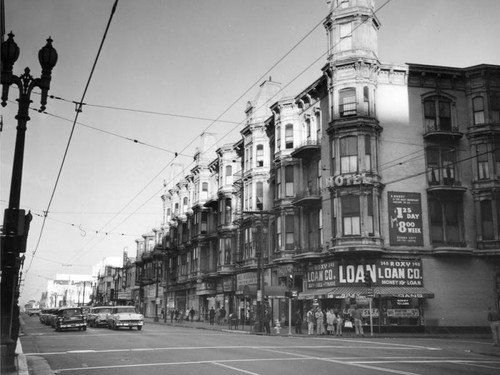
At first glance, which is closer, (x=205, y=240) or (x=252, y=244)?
(x=252, y=244)

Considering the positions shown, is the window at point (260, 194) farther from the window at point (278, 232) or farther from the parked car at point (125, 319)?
the parked car at point (125, 319)

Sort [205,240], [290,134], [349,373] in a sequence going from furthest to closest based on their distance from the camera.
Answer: [205,240]
[290,134]
[349,373]

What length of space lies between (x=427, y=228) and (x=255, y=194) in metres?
17.1

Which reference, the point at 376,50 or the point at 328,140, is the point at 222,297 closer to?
the point at 328,140

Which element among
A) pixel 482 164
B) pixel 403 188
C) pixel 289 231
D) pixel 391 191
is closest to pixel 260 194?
pixel 289 231

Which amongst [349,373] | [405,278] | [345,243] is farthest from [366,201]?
[349,373]

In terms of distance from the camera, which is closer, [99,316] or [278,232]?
[99,316]

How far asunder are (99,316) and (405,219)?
23.6m

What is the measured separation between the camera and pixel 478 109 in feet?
128

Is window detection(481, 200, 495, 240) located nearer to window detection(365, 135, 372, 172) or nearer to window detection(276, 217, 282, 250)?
window detection(365, 135, 372, 172)

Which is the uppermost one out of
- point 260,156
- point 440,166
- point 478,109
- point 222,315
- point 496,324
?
point 478,109

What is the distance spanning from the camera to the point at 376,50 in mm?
38719

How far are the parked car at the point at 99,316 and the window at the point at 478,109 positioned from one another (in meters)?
29.7

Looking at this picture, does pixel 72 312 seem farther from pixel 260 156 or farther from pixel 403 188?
pixel 403 188
